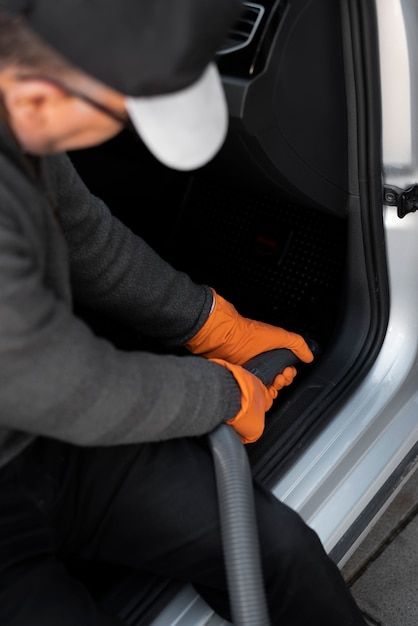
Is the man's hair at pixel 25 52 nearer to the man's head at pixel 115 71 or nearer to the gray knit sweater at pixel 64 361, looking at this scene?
the man's head at pixel 115 71

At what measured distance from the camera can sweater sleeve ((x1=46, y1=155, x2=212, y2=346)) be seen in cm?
121

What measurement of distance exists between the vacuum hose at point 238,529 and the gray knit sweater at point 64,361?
0.05 meters

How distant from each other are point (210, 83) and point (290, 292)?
36.7 inches

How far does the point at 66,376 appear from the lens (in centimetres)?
88

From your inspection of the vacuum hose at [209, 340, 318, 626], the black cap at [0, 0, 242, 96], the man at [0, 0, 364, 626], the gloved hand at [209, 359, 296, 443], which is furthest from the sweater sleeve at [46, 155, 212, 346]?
the black cap at [0, 0, 242, 96]

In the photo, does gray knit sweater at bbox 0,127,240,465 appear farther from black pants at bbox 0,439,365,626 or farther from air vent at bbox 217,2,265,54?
air vent at bbox 217,2,265,54

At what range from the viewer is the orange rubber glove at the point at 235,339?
141cm

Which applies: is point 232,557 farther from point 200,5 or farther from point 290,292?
point 290,292

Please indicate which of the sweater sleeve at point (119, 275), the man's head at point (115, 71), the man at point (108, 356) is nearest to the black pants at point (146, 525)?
the man at point (108, 356)

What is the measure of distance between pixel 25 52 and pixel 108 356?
1.24ft

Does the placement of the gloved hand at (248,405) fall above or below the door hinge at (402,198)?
below

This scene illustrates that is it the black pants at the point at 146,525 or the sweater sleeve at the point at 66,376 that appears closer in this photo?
the sweater sleeve at the point at 66,376

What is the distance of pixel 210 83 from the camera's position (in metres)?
0.85

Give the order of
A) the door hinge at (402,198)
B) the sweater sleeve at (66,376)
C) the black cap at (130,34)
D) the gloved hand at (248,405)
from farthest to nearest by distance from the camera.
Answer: the door hinge at (402,198)
the gloved hand at (248,405)
the sweater sleeve at (66,376)
the black cap at (130,34)
